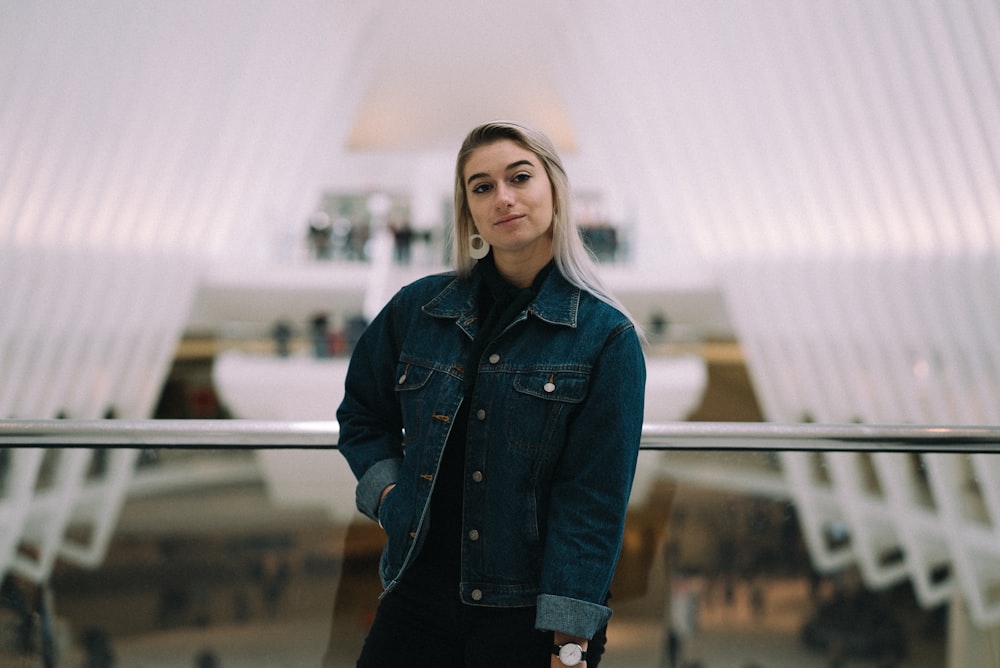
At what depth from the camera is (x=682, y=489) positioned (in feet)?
8.00

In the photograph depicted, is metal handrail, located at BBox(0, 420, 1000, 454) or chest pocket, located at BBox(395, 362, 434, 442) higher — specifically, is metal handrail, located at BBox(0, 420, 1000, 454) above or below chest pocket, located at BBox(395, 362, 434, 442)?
below

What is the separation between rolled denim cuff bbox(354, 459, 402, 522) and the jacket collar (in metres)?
0.35

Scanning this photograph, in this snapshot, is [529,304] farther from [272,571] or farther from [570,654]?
[272,571]

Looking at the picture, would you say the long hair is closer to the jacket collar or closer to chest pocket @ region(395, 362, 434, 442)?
the jacket collar

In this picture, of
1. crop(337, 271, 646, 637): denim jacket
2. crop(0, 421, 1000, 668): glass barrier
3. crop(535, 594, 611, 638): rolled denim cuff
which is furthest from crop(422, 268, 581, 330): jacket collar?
crop(0, 421, 1000, 668): glass barrier

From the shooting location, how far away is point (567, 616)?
1423 millimetres

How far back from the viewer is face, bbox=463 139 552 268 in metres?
1.46

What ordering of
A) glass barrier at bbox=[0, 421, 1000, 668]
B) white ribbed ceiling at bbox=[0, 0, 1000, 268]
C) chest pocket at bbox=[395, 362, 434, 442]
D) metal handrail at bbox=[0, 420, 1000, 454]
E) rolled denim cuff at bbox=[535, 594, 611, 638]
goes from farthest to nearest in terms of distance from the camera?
white ribbed ceiling at bbox=[0, 0, 1000, 268] → glass barrier at bbox=[0, 421, 1000, 668] → metal handrail at bbox=[0, 420, 1000, 454] → chest pocket at bbox=[395, 362, 434, 442] → rolled denim cuff at bbox=[535, 594, 611, 638]

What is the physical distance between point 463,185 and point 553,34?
27.0 m

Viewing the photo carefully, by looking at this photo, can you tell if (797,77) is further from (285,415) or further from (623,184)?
(623,184)

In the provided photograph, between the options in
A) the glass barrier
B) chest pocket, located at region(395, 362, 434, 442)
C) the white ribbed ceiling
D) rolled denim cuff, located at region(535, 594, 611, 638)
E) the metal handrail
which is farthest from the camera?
the white ribbed ceiling

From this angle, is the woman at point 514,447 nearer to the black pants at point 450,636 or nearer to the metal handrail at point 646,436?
the black pants at point 450,636

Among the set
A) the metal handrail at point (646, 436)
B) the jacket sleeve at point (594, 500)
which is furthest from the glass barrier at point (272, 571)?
the jacket sleeve at point (594, 500)

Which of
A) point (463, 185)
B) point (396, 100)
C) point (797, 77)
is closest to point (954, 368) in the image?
point (797, 77)
